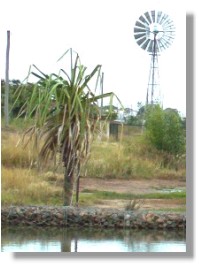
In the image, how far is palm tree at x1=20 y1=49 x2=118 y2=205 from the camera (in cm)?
376

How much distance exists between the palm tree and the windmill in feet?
0.84

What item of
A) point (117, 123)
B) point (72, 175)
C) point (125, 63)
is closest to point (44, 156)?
point (72, 175)

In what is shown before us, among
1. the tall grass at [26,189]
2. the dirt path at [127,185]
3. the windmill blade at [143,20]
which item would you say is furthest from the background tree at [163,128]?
the tall grass at [26,189]

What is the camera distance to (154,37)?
12.2 feet

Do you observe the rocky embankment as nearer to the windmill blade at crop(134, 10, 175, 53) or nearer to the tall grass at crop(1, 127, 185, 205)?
the tall grass at crop(1, 127, 185, 205)

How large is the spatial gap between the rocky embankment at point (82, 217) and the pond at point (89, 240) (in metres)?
0.04

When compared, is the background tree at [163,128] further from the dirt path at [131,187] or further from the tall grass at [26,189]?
the tall grass at [26,189]

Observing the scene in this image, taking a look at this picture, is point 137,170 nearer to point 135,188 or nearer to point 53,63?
point 135,188

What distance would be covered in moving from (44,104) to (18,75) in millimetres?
213

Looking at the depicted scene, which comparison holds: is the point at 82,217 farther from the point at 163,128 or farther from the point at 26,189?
the point at 163,128

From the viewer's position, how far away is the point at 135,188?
3.83m

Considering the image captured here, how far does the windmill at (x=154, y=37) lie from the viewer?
3682mm

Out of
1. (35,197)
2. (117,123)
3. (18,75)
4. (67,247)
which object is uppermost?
(18,75)

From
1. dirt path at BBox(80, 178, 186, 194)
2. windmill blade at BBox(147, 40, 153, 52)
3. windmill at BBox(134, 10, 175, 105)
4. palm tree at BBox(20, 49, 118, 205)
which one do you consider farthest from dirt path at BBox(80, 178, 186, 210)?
windmill blade at BBox(147, 40, 153, 52)
